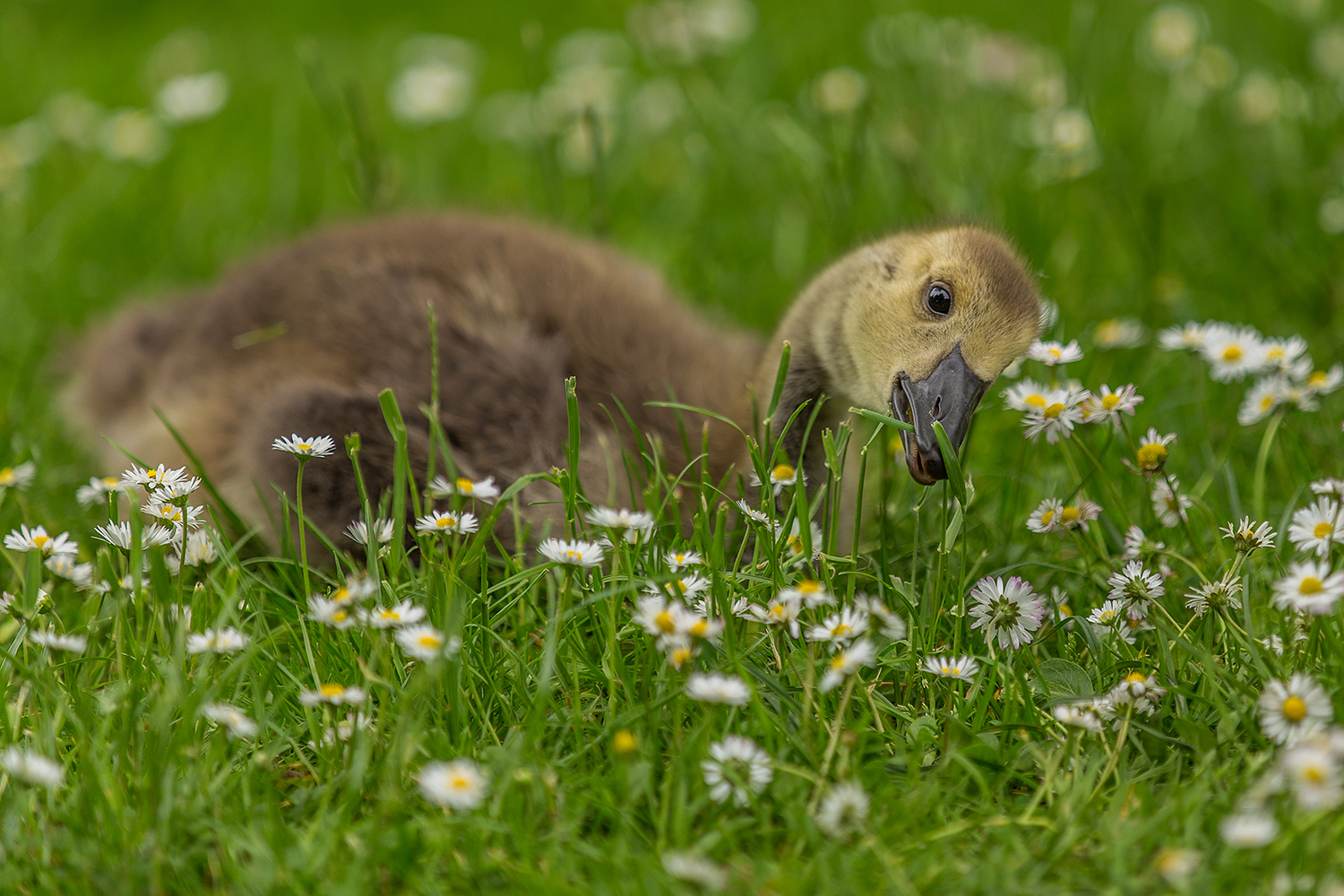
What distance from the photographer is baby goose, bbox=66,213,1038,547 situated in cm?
290

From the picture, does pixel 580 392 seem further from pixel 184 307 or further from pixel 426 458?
pixel 184 307

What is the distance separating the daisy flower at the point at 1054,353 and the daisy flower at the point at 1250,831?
1.26 m

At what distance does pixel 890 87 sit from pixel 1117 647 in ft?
11.7

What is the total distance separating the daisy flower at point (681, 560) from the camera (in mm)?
2449

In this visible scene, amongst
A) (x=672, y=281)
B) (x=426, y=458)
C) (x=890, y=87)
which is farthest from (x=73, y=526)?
(x=890, y=87)

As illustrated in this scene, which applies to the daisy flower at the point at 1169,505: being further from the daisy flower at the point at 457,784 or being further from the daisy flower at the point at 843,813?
the daisy flower at the point at 457,784

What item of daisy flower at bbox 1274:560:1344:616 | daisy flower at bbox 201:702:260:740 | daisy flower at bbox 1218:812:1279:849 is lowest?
daisy flower at bbox 201:702:260:740

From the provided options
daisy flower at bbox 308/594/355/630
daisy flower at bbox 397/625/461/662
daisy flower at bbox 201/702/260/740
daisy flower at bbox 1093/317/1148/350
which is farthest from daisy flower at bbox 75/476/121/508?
daisy flower at bbox 1093/317/1148/350

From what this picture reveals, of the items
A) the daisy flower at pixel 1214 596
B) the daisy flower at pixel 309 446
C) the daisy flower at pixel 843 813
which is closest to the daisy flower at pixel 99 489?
the daisy flower at pixel 309 446

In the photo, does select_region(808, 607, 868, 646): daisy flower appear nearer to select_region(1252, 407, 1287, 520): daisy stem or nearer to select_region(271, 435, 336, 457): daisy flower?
select_region(271, 435, 336, 457): daisy flower

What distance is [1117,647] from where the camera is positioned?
8.12 ft

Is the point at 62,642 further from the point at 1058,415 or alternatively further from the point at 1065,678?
Answer: the point at 1058,415

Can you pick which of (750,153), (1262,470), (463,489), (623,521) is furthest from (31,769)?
(750,153)

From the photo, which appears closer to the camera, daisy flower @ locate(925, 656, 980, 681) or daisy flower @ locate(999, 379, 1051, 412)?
daisy flower @ locate(925, 656, 980, 681)
